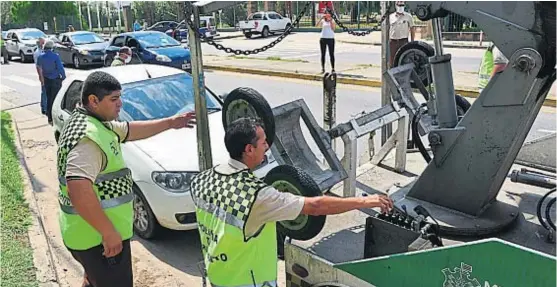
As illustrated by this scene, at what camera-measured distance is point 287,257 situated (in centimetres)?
343

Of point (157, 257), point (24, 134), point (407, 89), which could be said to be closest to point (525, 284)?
point (407, 89)

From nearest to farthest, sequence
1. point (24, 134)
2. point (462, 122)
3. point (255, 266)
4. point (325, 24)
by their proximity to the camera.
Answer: point (255, 266) < point (462, 122) < point (24, 134) < point (325, 24)

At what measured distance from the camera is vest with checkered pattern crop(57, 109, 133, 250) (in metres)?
3.08

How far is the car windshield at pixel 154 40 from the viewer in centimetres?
1848

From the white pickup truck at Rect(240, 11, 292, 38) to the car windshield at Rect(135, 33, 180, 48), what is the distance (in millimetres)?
14926

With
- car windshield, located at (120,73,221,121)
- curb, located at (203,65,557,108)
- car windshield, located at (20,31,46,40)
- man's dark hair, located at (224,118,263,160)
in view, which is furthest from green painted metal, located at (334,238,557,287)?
car windshield, located at (20,31,46,40)

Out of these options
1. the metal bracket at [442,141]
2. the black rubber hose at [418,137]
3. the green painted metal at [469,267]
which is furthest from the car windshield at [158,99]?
the green painted metal at [469,267]

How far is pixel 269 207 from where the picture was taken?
8.39 feet

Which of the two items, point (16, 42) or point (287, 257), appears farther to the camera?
point (16, 42)

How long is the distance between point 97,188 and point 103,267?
50cm

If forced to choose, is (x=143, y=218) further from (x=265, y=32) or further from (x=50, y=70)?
(x=265, y=32)

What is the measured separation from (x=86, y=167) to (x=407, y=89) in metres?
3.25

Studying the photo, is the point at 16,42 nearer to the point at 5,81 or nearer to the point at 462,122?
the point at 5,81

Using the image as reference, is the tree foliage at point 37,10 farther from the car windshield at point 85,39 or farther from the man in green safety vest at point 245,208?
the man in green safety vest at point 245,208
